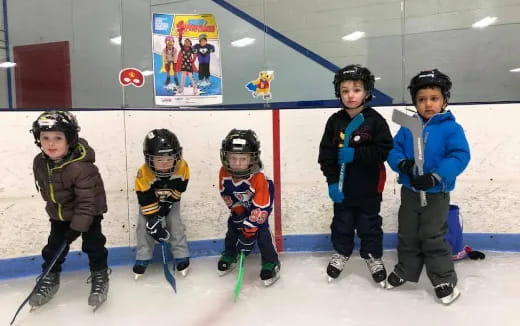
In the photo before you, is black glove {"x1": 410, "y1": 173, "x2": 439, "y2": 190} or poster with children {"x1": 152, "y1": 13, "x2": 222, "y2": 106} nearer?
black glove {"x1": 410, "y1": 173, "x2": 439, "y2": 190}

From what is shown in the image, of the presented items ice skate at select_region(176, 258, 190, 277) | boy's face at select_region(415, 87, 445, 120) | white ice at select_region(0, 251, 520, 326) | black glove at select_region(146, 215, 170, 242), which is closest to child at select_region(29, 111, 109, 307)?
white ice at select_region(0, 251, 520, 326)

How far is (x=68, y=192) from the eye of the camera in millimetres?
1911

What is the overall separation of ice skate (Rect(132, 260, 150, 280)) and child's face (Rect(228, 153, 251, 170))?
0.77 metres

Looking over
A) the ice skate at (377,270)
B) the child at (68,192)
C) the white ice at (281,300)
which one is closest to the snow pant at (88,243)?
the child at (68,192)

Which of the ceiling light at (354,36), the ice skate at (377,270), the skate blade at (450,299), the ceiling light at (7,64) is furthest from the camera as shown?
the ceiling light at (354,36)

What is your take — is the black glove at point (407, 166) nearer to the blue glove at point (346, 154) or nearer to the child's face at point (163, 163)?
the blue glove at point (346, 154)

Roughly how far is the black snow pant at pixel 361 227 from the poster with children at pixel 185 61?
1.14 metres

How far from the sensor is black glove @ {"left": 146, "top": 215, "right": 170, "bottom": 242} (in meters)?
2.21

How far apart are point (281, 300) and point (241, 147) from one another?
0.78 m

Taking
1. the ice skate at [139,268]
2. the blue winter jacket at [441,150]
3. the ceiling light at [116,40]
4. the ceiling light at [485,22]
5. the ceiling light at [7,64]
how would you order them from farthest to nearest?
the ceiling light at [485,22] → the ceiling light at [116,40] → the ceiling light at [7,64] → the ice skate at [139,268] → the blue winter jacket at [441,150]

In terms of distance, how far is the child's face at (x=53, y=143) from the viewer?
1.83 meters

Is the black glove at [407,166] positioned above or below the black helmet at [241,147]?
below

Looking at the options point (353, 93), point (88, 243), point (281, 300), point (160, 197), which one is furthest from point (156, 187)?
point (353, 93)

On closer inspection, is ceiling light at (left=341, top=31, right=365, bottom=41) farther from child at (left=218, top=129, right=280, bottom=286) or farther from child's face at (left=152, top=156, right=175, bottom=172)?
child's face at (left=152, top=156, right=175, bottom=172)
